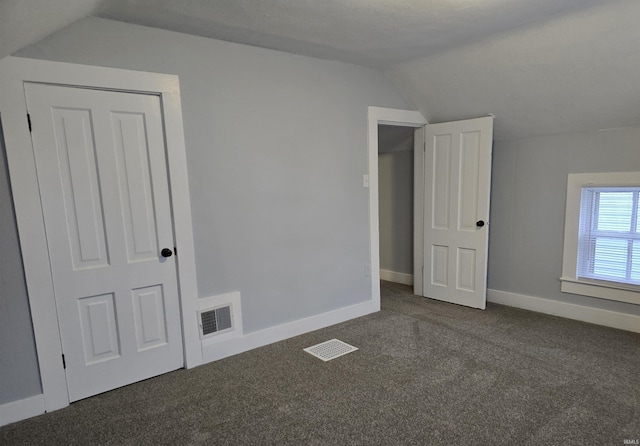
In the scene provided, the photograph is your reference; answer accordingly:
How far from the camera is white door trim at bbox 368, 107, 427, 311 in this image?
3.58 m

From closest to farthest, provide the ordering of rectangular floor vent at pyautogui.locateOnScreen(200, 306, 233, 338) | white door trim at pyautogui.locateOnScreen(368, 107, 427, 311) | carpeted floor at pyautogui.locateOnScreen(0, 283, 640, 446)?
carpeted floor at pyautogui.locateOnScreen(0, 283, 640, 446) < rectangular floor vent at pyautogui.locateOnScreen(200, 306, 233, 338) < white door trim at pyautogui.locateOnScreen(368, 107, 427, 311)

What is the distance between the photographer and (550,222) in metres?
3.54

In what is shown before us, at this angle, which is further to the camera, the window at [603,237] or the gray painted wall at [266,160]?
the window at [603,237]

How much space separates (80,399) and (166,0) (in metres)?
2.53

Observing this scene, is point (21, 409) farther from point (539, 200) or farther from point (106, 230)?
point (539, 200)

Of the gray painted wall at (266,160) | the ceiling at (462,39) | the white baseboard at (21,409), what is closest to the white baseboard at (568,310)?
the gray painted wall at (266,160)

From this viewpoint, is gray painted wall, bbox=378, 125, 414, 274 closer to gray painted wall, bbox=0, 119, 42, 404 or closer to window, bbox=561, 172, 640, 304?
window, bbox=561, 172, 640, 304

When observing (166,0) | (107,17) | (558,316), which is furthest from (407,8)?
(558,316)

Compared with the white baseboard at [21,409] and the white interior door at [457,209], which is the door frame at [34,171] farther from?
the white interior door at [457,209]

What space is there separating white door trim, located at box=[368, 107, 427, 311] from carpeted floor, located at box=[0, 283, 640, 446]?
79 centimetres

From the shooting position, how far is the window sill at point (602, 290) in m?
3.10

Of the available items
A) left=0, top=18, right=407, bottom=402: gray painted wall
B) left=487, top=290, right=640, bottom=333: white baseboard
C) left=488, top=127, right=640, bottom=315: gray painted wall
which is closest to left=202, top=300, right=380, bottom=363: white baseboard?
left=0, top=18, right=407, bottom=402: gray painted wall

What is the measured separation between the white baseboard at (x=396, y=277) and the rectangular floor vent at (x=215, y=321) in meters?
2.75

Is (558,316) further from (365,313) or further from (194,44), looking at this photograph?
(194,44)
